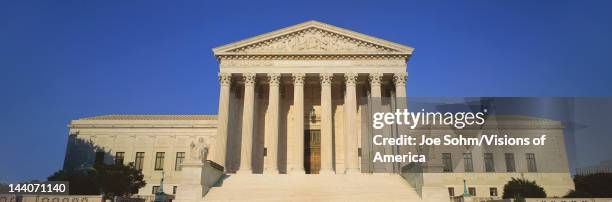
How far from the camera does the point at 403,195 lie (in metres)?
24.5

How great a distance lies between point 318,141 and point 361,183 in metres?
10.9

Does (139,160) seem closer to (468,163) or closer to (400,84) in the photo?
(400,84)

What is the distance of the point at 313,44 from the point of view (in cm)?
3569

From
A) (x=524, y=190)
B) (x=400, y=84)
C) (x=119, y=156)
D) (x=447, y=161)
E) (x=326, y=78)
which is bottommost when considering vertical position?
(x=524, y=190)

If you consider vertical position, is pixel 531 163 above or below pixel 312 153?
below

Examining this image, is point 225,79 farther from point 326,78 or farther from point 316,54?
point 326,78

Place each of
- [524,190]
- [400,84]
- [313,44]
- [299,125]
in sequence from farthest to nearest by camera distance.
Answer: [313,44] < [400,84] < [299,125] < [524,190]

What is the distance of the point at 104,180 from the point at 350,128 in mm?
17509

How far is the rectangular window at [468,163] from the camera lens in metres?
43.5

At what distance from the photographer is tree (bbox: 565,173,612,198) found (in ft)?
102

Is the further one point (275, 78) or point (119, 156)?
point (119, 156)

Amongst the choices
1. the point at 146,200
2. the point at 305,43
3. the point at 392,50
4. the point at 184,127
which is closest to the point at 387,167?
the point at 392,50

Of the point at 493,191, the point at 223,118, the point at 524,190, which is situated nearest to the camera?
the point at 524,190

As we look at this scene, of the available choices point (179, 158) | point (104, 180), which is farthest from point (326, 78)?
point (179, 158)
